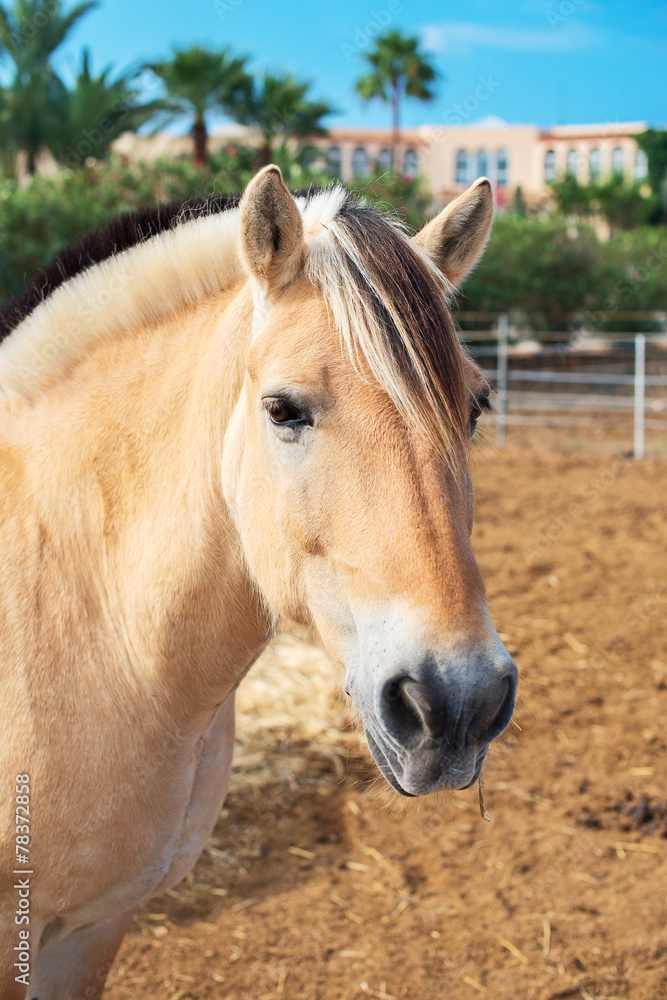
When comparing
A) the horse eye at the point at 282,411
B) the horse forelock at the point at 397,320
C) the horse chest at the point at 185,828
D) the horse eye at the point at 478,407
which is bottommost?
the horse chest at the point at 185,828

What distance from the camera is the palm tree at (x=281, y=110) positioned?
2319 cm

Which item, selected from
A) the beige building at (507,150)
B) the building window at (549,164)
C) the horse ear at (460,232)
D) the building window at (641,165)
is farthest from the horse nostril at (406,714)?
the building window at (549,164)

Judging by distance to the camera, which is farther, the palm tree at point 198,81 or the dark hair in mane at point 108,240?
the palm tree at point 198,81

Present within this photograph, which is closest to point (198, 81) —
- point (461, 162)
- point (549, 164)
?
point (461, 162)

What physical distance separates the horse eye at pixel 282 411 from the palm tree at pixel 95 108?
72.2 ft

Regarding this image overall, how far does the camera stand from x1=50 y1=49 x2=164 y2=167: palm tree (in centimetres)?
2097

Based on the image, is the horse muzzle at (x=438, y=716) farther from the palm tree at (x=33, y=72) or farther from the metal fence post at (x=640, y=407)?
the palm tree at (x=33, y=72)

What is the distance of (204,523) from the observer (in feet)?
5.90

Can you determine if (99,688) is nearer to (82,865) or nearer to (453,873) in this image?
(82,865)

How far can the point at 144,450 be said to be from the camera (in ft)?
6.22

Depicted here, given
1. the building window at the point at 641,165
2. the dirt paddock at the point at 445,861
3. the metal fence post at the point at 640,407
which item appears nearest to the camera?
the dirt paddock at the point at 445,861

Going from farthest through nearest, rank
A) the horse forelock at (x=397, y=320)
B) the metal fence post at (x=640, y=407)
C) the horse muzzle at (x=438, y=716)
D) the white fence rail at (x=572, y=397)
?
the white fence rail at (x=572, y=397)
the metal fence post at (x=640, y=407)
the horse forelock at (x=397, y=320)
the horse muzzle at (x=438, y=716)

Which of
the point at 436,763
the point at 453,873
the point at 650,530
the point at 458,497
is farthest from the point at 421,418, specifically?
the point at 650,530

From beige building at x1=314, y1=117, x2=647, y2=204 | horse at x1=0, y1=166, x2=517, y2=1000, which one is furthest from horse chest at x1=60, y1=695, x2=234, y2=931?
beige building at x1=314, y1=117, x2=647, y2=204
